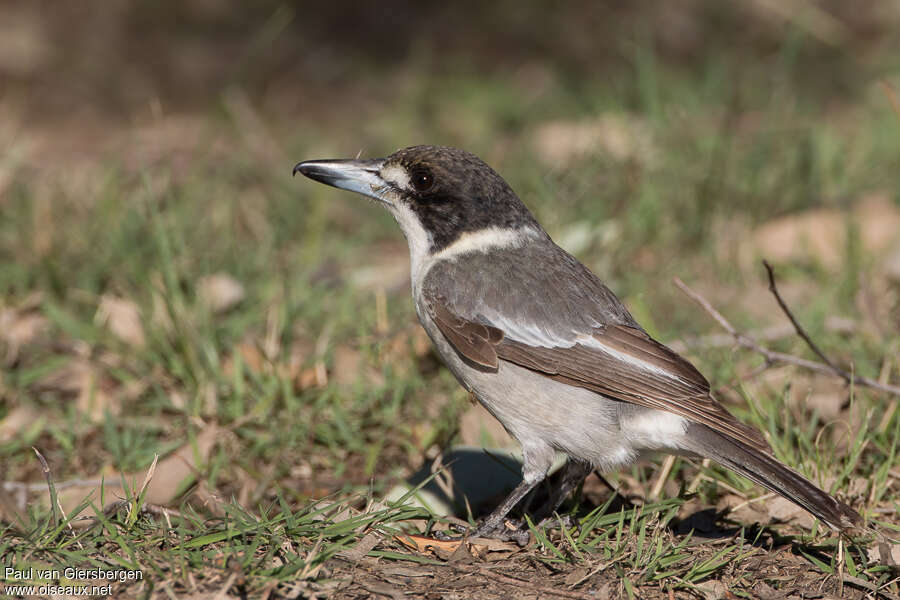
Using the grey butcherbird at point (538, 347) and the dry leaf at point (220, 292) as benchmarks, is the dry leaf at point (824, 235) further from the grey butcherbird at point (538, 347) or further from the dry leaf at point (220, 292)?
the dry leaf at point (220, 292)

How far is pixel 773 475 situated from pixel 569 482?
2.77ft

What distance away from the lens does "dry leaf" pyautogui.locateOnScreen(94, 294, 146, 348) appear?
5.26m

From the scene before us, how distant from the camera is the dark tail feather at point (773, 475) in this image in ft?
11.0

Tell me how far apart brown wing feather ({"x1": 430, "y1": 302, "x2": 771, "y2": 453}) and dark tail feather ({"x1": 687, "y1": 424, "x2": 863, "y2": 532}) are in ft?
0.18

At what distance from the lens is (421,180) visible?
4.30 metres

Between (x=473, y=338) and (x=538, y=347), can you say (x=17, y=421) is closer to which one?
(x=473, y=338)

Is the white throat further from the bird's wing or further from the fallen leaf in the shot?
the fallen leaf

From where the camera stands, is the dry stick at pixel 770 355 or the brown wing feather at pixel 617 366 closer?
the brown wing feather at pixel 617 366

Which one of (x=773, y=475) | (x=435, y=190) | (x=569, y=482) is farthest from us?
(x=435, y=190)

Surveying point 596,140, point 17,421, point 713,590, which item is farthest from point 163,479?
point 596,140

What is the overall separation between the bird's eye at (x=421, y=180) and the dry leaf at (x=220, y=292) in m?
1.59

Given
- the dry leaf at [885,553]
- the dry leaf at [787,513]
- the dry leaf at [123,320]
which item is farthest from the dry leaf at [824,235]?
the dry leaf at [123,320]

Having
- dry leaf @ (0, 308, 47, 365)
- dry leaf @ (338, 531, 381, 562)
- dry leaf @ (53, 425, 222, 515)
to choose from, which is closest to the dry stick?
dry leaf @ (338, 531, 381, 562)

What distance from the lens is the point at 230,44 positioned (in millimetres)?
9477
